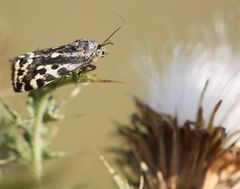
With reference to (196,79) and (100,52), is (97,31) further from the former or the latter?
(100,52)

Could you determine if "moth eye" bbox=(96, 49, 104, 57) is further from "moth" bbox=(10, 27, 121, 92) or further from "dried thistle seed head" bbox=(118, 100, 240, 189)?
"dried thistle seed head" bbox=(118, 100, 240, 189)

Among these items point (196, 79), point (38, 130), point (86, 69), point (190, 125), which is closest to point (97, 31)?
point (196, 79)

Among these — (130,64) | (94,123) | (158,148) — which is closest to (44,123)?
(158,148)

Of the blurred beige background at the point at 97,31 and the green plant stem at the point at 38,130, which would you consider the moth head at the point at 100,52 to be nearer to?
the green plant stem at the point at 38,130

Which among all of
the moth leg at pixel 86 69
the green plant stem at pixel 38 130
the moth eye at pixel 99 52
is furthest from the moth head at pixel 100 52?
the green plant stem at pixel 38 130

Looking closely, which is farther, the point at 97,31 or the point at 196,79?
the point at 97,31

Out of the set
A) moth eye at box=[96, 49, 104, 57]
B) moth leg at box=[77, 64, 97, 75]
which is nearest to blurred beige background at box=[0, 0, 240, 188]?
moth eye at box=[96, 49, 104, 57]
